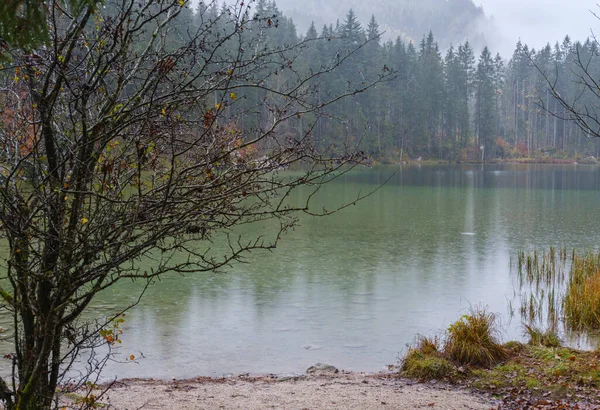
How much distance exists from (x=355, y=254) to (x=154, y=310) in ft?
22.6

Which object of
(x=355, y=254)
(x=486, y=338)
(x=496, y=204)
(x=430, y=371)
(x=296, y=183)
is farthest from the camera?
(x=496, y=204)

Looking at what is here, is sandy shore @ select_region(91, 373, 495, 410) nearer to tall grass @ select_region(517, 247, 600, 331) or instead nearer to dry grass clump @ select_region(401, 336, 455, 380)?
dry grass clump @ select_region(401, 336, 455, 380)

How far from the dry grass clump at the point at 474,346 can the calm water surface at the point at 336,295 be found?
1072mm

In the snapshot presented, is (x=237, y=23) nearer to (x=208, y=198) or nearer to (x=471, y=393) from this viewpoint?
(x=208, y=198)

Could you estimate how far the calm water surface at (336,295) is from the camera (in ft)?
29.4

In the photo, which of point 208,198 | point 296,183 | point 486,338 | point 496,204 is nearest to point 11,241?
point 208,198

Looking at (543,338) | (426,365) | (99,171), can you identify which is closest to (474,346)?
(426,365)

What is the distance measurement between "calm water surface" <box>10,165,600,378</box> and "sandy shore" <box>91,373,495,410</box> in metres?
0.89

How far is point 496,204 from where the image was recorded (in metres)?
29.3

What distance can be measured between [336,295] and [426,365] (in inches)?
192

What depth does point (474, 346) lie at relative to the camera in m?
7.91

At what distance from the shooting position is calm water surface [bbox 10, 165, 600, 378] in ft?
29.4

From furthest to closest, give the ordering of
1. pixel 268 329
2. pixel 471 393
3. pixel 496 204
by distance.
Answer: pixel 496 204
pixel 268 329
pixel 471 393

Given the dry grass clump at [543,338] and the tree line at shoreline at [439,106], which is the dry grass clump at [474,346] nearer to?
the dry grass clump at [543,338]
